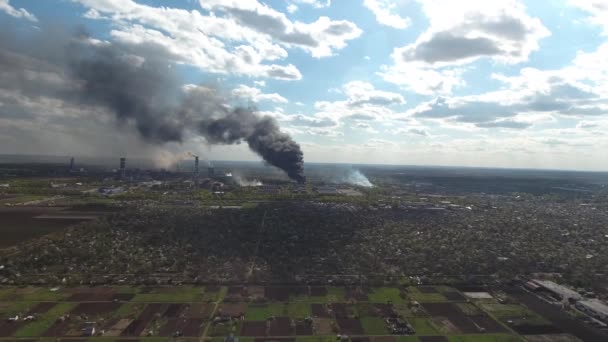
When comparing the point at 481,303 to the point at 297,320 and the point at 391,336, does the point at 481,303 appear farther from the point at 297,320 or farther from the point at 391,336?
the point at 297,320

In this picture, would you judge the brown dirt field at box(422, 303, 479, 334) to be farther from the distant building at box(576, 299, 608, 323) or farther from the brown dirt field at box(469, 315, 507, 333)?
the distant building at box(576, 299, 608, 323)

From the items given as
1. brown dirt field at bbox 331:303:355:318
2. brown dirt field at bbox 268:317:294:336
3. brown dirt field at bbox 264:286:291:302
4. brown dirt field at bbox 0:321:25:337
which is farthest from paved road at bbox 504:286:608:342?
brown dirt field at bbox 0:321:25:337

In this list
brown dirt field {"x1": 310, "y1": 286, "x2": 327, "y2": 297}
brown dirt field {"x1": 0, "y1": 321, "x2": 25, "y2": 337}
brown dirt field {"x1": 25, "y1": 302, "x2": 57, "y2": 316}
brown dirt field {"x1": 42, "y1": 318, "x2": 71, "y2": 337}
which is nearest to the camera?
brown dirt field {"x1": 0, "y1": 321, "x2": 25, "y2": 337}

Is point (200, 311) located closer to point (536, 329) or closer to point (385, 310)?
point (385, 310)

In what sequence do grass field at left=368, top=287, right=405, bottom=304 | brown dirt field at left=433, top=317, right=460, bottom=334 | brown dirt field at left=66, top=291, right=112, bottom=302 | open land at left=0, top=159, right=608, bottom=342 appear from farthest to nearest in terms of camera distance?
1. grass field at left=368, top=287, right=405, bottom=304
2. brown dirt field at left=66, top=291, right=112, bottom=302
3. brown dirt field at left=433, top=317, right=460, bottom=334
4. open land at left=0, top=159, right=608, bottom=342

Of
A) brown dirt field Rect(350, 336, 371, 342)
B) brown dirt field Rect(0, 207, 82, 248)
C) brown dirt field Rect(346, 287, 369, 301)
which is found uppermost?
brown dirt field Rect(0, 207, 82, 248)

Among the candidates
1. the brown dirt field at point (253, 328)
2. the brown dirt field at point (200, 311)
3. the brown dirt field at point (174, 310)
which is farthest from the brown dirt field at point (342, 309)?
the brown dirt field at point (174, 310)

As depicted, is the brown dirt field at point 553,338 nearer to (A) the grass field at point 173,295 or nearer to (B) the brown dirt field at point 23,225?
(A) the grass field at point 173,295

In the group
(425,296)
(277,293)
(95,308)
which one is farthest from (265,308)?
(425,296)
